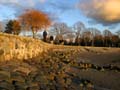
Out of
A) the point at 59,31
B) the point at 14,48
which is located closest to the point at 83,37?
the point at 59,31

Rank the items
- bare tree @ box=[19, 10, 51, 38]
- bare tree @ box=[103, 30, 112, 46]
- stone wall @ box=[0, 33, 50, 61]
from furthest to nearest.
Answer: bare tree @ box=[103, 30, 112, 46], bare tree @ box=[19, 10, 51, 38], stone wall @ box=[0, 33, 50, 61]

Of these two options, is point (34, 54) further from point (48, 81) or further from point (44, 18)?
point (44, 18)

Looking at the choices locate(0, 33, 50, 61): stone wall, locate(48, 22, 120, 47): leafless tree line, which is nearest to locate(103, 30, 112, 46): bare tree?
locate(48, 22, 120, 47): leafless tree line

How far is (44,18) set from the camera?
5781 centimetres

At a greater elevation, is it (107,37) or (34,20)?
(34,20)

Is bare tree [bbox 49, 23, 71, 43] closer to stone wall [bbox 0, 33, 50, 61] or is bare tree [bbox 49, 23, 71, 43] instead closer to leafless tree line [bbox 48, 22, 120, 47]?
leafless tree line [bbox 48, 22, 120, 47]

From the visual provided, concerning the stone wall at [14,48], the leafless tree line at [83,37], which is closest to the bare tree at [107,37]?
the leafless tree line at [83,37]

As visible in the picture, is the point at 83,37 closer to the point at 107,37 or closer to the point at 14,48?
the point at 107,37

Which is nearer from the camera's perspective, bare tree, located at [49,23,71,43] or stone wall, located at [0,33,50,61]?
stone wall, located at [0,33,50,61]

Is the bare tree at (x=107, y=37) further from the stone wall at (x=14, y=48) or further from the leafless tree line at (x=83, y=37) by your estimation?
the stone wall at (x=14, y=48)

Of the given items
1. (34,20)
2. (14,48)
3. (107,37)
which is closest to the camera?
(14,48)

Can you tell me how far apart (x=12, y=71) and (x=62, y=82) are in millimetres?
2469

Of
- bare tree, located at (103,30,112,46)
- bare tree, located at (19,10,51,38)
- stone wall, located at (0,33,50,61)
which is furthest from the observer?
bare tree, located at (103,30,112,46)

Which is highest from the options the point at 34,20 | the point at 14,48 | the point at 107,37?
the point at 34,20
